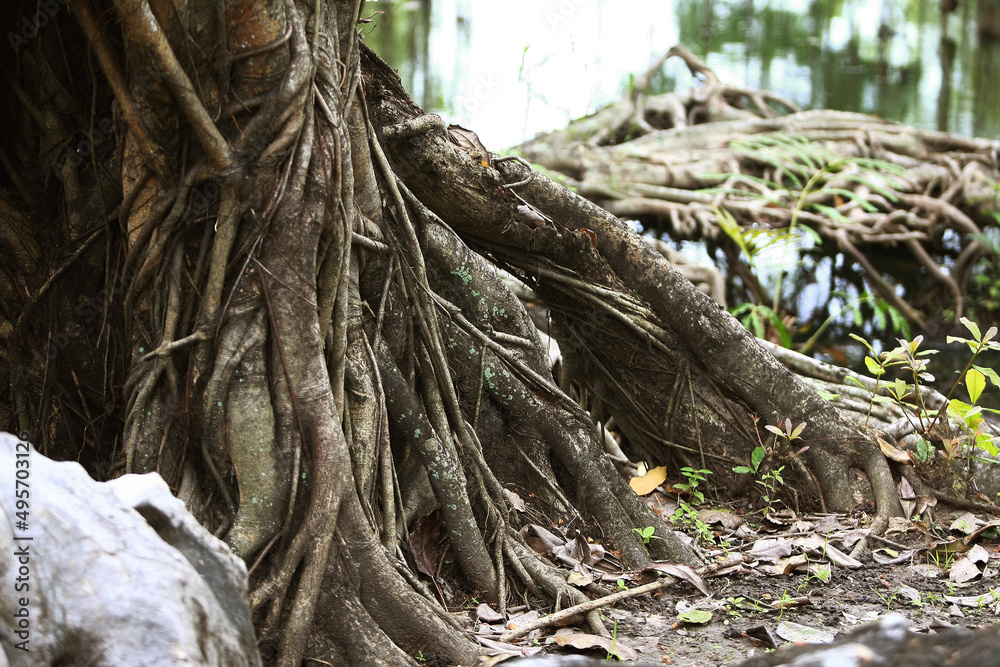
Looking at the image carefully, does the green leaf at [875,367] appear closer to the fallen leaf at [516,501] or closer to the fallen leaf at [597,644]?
the fallen leaf at [516,501]

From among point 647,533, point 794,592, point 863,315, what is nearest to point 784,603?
point 794,592

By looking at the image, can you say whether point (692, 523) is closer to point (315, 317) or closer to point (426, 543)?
point (426, 543)

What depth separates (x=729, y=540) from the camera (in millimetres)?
3090

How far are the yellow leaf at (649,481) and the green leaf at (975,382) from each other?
49.0 inches

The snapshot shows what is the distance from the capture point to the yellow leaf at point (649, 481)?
3469mm

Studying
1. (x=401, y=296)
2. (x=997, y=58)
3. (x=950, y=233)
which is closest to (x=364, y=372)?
(x=401, y=296)

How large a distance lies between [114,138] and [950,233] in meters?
6.96

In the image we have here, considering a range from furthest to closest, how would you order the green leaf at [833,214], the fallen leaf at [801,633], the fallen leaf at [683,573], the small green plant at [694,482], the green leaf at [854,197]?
the green leaf at [854,197] → the green leaf at [833,214] → the small green plant at [694,482] → the fallen leaf at [683,573] → the fallen leaf at [801,633]

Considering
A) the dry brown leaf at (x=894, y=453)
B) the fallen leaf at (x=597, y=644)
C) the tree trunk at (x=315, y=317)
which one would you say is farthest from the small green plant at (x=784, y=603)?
the dry brown leaf at (x=894, y=453)

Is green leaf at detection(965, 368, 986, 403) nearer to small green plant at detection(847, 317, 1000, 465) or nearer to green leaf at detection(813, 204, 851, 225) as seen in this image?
small green plant at detection(847, 317, 1000, 465)

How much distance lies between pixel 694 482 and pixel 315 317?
1.93 m

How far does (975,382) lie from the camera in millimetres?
3146

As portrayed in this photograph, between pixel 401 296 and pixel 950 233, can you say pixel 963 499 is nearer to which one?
pixel 401 296

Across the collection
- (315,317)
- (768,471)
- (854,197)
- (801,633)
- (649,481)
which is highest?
(315,317)
